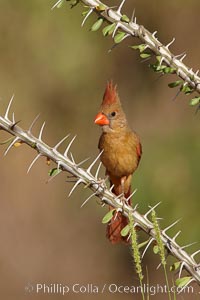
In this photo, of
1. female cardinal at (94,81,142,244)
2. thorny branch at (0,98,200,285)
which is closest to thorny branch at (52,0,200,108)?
thorny branch at (0,98,200,285)

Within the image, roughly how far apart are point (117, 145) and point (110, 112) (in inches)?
10.7

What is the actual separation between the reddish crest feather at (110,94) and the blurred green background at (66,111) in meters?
4.78

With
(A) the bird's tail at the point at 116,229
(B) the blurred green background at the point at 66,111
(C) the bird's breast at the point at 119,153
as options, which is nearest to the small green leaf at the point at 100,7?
(A) the bird's tail at the point at 116,229

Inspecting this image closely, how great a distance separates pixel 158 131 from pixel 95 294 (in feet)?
7.84

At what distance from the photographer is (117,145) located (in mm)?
4734

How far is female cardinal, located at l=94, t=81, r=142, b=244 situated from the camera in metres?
4.53

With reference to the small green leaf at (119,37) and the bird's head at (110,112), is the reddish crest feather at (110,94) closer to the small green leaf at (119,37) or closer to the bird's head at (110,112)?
the bird's head at (110,112)

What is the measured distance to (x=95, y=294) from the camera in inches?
416

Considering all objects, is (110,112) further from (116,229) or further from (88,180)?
(88,180)

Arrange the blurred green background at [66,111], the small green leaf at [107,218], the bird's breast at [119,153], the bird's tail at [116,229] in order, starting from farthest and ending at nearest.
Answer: the blurred green background at [66,111] → the bird's breast at [119,153] → the bird's tail at [116,229] → the small green leaf at [107,218]

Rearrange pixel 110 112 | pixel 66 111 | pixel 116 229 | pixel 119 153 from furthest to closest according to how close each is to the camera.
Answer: pixel 66 111 < pixel 119 153 < pixel 110 112 < pixel 116 229

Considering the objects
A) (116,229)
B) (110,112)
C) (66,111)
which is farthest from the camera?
(66,111)

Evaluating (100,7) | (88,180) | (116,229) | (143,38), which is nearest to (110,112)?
(116,229)

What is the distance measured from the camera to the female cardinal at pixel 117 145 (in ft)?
14.9
